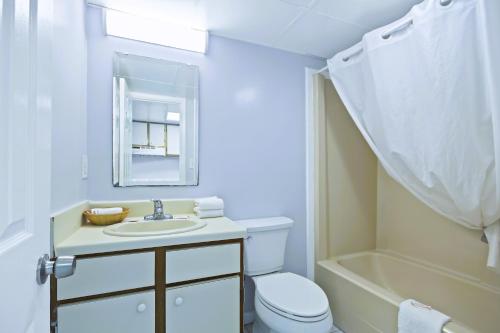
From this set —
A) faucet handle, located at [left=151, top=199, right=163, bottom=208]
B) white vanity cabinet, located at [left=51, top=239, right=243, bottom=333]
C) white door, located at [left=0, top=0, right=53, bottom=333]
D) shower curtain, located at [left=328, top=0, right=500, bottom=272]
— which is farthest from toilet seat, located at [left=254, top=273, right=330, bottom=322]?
white door, located at [left=0, top=0, right=53, bottom=333]

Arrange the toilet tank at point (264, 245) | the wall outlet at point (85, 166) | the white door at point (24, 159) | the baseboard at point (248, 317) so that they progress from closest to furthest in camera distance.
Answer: the white door at point (24, 159) < the wall outlet at point (85, 166) < the toilet tank at point (264, 245) < the baseboard at point (248, 317)

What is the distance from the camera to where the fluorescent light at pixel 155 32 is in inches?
58.5

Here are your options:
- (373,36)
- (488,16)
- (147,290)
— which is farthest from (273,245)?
(488,16)

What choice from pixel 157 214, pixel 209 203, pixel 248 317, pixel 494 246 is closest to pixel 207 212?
pixel 209 203

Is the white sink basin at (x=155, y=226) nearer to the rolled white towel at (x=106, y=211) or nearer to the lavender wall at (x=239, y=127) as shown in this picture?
the rolled white towel at (x=106, y=211)

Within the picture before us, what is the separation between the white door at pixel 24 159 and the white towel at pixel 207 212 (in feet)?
3.21

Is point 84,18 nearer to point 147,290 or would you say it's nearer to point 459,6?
point 147,290

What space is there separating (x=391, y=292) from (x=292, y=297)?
83 cm

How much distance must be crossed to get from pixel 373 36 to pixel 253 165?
112 cm

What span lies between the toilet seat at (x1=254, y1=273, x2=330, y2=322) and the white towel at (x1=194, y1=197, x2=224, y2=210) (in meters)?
0.54

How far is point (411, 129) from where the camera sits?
134 centimetres

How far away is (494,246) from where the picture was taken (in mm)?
1284

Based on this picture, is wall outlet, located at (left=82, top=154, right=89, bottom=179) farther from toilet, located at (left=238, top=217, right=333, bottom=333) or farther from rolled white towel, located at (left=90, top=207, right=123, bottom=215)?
toilet, located at (left=238, top=217, right=333, bottom=333)

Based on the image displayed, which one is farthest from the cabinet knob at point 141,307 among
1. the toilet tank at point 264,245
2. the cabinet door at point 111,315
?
the toilet tank at point 264,245
